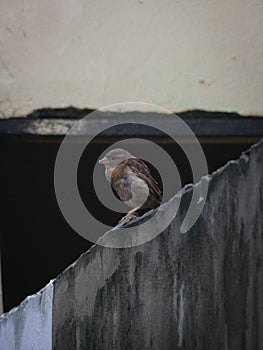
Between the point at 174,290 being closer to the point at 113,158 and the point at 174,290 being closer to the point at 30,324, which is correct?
the point at 30,324

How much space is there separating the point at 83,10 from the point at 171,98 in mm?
753

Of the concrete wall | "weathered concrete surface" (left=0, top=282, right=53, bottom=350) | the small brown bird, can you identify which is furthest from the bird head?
"weathered concrete surface" (left=0, top=282, right=53, bottom=350)

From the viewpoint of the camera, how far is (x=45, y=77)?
13.1 feet

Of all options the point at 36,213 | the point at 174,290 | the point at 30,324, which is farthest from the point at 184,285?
the point at 36,213

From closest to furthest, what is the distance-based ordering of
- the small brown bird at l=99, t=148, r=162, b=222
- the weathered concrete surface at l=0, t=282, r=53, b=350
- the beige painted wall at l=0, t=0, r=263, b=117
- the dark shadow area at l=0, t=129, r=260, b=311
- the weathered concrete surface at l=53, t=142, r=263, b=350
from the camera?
the weathered concrete surface at l=0, t=282, r=53, b=350
the weathered concrete surface at l=53, t=142, r=263, b=350
the small brown bird at l=99, t=148, r=162, b=222
the beige painted wall at l=0, t=0, r=263, b=117
the dark shadow area at l=0, t=129, r=260, b=311

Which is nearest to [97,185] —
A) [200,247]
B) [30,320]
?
[200,247]

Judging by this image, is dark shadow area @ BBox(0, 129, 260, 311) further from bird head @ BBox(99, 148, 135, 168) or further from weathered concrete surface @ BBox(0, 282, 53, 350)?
weathered concrete surface @ BBox(0, 282, 53, 350)

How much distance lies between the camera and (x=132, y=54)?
396 cm

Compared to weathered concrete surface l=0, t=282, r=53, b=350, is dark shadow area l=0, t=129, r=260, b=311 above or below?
above

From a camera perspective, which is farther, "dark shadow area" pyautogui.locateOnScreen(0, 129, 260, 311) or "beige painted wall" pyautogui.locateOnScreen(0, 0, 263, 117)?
"dark shadow area" pyautogui.locateOnScreen(0, 129, 260, 311)

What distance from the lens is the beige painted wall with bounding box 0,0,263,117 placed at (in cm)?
392

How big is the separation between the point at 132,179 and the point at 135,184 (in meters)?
0.07

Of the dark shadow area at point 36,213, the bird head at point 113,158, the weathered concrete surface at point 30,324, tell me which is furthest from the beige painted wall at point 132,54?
the weathered concrete surface at point 30,324

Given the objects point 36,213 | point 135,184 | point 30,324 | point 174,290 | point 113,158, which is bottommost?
point 30,324
